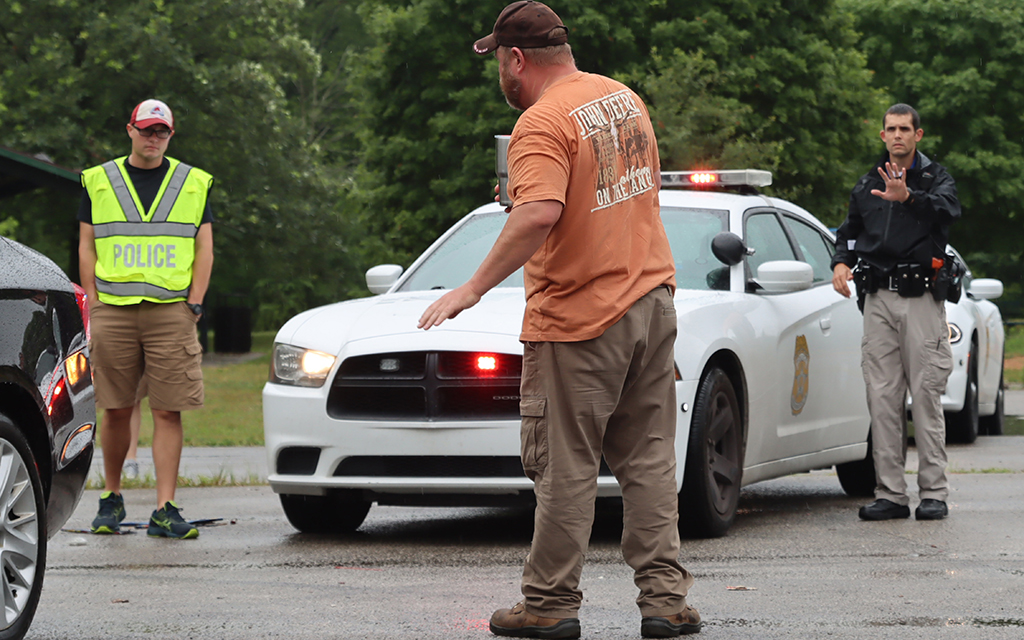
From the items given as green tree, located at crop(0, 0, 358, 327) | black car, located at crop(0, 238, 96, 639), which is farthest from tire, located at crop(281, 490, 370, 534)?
green tree, located at crop(0, 0, 358, 327)

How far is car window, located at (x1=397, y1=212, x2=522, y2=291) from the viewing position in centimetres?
789

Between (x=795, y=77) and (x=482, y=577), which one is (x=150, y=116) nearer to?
(x=482, y=577)

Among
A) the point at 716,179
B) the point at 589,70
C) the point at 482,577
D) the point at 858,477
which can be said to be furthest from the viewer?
the point at 589,70

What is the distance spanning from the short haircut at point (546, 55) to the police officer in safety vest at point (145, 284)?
120 inches

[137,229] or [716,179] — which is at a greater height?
[716,179]

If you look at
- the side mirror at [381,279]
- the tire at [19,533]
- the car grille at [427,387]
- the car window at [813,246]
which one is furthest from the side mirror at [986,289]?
the tire at [19,533]

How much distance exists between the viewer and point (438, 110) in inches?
1208

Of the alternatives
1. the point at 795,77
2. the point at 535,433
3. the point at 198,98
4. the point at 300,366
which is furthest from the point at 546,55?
the point at 198,98

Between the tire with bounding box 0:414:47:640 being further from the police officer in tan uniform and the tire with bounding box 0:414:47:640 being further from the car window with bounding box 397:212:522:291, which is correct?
the police officer in tan uniform

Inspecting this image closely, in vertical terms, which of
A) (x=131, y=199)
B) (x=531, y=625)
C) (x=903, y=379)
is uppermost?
(x=131, y=199)

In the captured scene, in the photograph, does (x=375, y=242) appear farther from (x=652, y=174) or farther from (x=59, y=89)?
(x=652, y=174)

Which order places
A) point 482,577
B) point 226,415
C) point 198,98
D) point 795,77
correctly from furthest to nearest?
1. point 198,98
2. point 795,77
3. point 226,415
4. point 482,577

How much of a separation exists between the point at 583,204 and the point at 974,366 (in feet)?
28.8

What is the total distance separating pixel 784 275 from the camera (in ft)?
24.2
